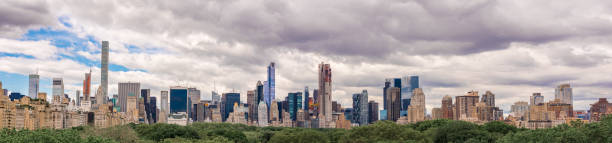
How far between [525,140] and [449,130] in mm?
51123

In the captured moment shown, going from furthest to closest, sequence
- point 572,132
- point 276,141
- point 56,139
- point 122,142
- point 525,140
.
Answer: point 276,141 < point 122,142 < point 525,140 < point 572,132 < point 56,139

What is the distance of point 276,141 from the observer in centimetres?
12638

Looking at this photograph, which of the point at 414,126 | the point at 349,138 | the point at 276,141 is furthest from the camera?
the point at 414,126

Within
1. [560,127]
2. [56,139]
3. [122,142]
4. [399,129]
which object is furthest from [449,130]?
[56,139]

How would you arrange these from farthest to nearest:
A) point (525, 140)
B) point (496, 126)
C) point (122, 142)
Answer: point (496, 126), point (122, 142), point (525, 140)

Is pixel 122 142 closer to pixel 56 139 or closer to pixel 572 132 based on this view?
pixel 56 139

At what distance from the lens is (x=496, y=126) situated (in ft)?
483

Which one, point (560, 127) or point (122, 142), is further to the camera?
point (122, 142)

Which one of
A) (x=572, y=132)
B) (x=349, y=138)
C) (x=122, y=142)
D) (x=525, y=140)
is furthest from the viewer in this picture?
(x=349, y=138)

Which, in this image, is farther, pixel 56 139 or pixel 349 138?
pixel 349 138

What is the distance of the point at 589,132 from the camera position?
70812mm

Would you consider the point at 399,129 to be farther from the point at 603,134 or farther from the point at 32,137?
the point at 32,137

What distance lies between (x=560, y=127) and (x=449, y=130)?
49005mm

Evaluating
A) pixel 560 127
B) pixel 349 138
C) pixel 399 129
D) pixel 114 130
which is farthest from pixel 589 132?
pixel 114 130
